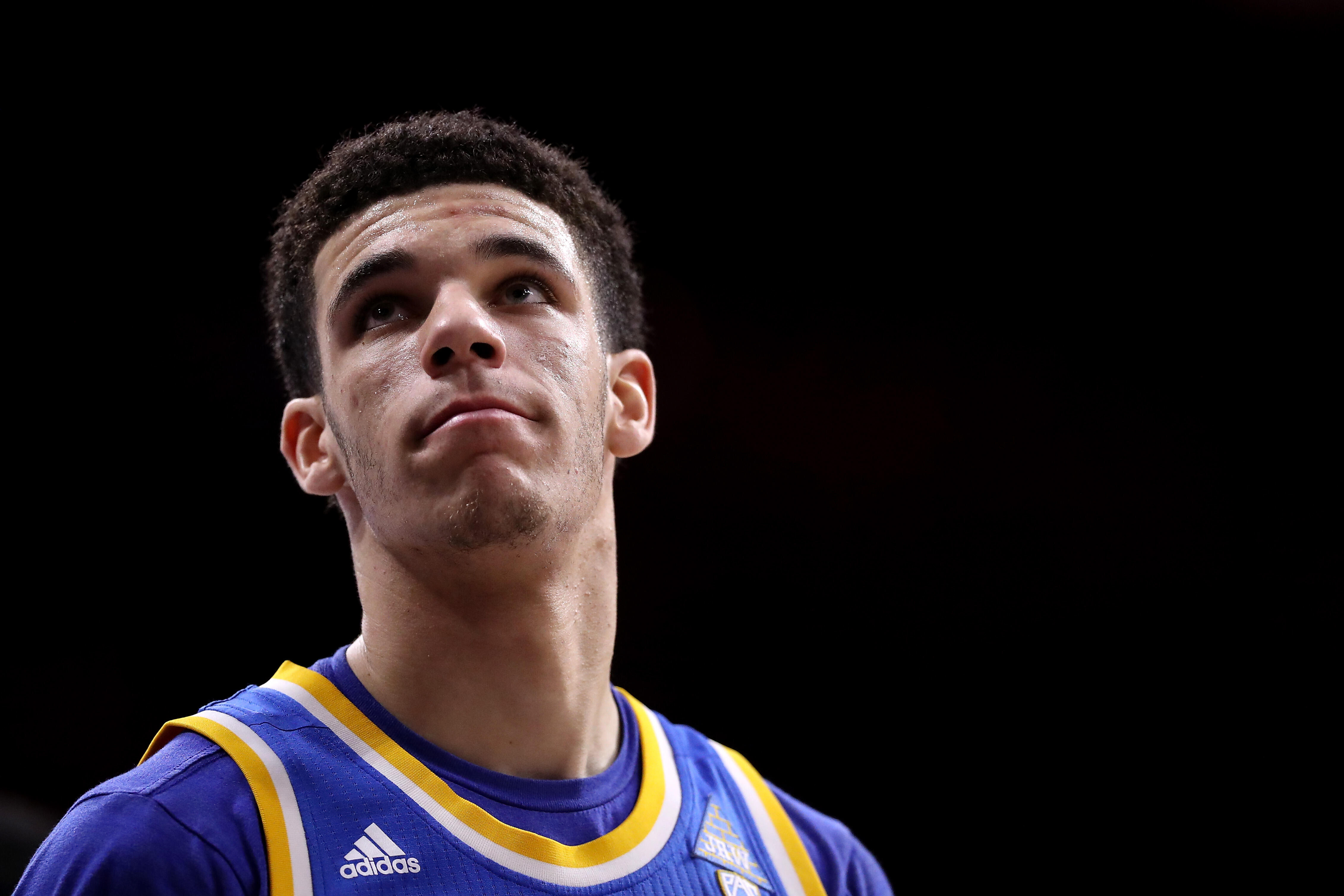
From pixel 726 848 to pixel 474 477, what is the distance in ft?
2.45

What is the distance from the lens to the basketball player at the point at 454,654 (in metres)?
1.35

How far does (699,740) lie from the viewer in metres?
2.00

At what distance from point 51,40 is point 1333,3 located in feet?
14.0

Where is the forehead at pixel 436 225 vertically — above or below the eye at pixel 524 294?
above

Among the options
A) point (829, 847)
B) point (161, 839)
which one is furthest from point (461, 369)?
point (829, 847)

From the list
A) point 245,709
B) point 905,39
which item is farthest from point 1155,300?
point 245,709

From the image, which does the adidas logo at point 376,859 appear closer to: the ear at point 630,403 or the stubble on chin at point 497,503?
the stubble on chin at point 497,503

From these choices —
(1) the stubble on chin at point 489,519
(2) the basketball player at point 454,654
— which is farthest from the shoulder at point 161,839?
(1) the stubble on chin at point 489,519

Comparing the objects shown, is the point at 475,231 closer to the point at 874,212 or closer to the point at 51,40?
the point at 51,40

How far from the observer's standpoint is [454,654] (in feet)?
5.25

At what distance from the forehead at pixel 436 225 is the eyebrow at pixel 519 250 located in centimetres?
2

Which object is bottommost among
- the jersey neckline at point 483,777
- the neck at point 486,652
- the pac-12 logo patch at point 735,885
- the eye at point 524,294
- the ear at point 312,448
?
the pac-12 logo patch at point 735,885

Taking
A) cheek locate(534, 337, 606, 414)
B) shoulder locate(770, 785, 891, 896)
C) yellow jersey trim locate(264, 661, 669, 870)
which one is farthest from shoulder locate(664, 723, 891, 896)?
cheek locate(534, 337, 606, 414)

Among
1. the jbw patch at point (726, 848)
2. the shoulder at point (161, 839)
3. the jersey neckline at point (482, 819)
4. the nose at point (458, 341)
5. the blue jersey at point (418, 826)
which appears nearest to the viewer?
the shoulder at point (161, 839)
